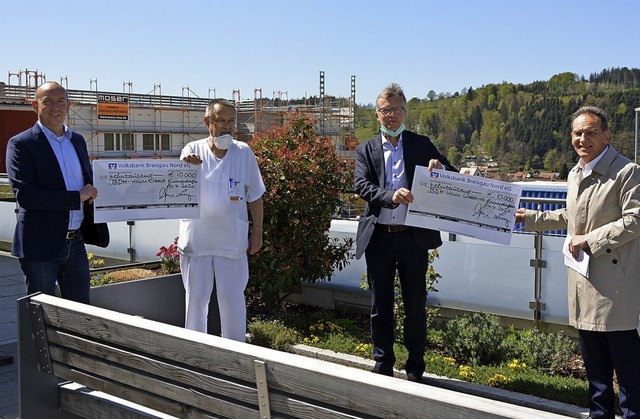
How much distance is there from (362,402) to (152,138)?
67.1 meters

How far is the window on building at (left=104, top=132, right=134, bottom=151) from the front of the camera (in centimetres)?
6288

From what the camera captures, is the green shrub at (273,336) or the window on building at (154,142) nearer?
the green shrub at (273,336)

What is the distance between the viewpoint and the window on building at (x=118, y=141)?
206 ft

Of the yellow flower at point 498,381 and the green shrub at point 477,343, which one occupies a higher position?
the green shrub at point 477,343

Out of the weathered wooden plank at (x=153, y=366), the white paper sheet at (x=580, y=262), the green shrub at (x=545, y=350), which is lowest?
the green shrub at (x=545, y=350)

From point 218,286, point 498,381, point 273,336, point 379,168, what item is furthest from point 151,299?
point 498,381

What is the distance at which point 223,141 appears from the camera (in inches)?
192

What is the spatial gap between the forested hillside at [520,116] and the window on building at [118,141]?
5211 cm

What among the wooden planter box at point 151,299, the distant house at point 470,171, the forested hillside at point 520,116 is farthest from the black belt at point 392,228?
the forested hillside at point 520,116

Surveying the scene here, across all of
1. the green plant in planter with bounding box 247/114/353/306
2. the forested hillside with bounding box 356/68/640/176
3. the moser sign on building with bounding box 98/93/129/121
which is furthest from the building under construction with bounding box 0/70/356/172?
the green plant in planter with bounding box 247/114/353/306

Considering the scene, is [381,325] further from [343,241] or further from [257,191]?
[343,241]

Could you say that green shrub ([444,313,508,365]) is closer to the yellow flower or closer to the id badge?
the yellow flower

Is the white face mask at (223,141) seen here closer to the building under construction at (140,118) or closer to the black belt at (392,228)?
the black belt at (392,228)

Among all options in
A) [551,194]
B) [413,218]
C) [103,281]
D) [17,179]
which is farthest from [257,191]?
[551,194]
